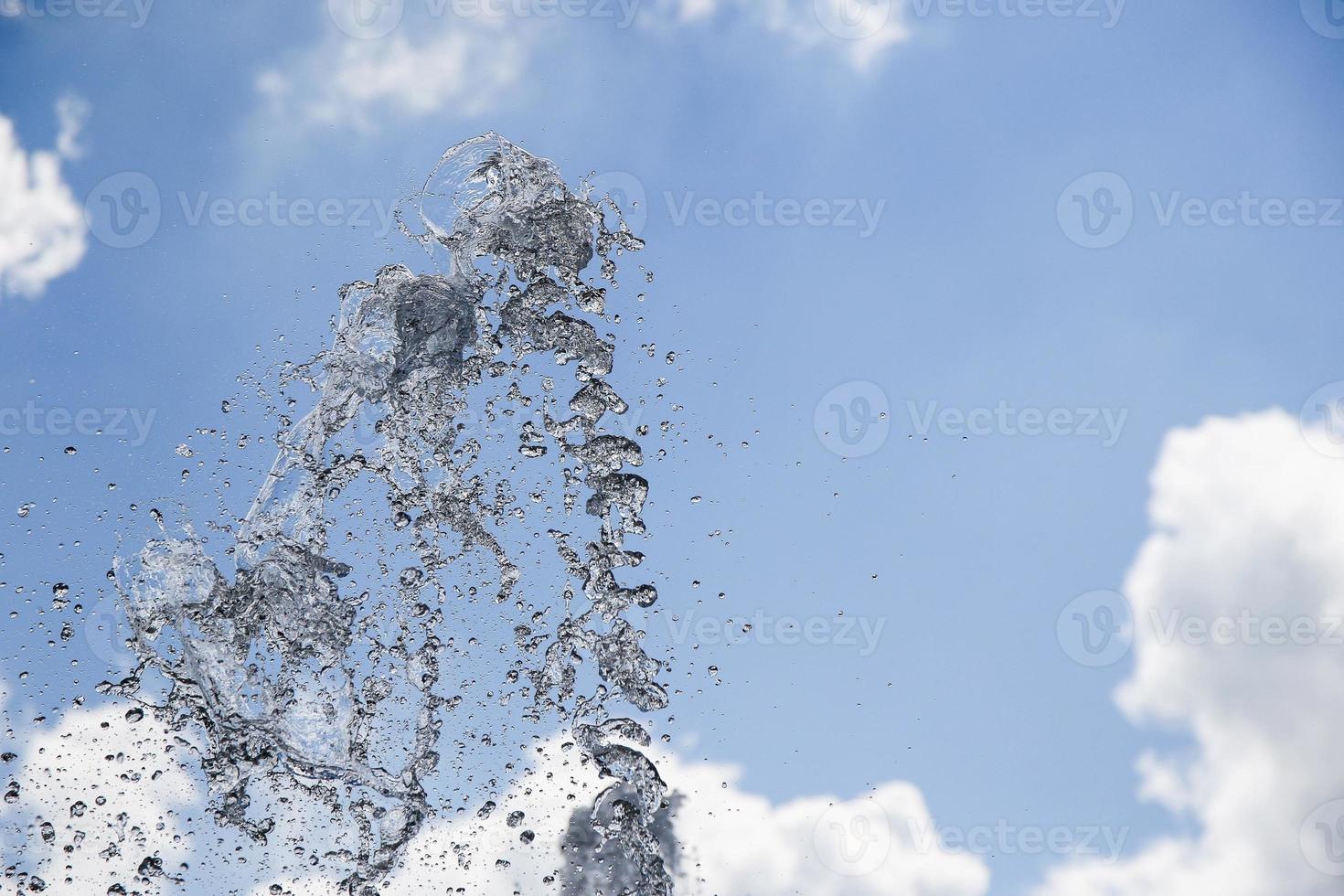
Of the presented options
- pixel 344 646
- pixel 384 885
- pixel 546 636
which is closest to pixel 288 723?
pixel 344 646

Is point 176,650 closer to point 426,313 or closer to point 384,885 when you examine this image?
point 384,885

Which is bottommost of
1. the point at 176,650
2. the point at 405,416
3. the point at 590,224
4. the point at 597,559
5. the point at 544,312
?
the point at 176,650

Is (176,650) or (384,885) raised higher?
(176,650)

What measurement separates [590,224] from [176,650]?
5.69m

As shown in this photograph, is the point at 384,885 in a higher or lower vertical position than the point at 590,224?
lower

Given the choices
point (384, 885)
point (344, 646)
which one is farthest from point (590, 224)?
point (384, 885)

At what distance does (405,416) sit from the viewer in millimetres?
11008

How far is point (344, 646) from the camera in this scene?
10.7 meters

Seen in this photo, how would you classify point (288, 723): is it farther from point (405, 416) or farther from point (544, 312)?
point (544, 312)

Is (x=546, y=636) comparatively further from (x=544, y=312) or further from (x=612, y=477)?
(x=544, y=312)

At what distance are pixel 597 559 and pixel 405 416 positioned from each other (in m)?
2.41

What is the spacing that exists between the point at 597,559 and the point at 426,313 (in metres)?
2.98

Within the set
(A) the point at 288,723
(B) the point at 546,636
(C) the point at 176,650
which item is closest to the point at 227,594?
(C) the point at 176,650

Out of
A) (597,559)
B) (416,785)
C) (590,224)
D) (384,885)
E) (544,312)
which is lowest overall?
(384,885)
